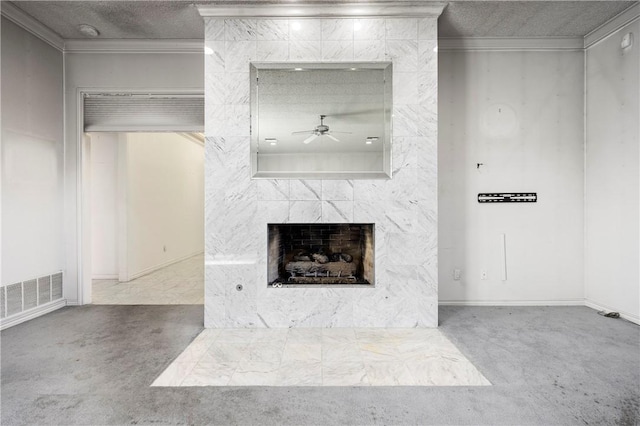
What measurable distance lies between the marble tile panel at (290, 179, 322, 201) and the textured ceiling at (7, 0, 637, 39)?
1614 millimetres

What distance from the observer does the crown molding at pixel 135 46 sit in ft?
11.3

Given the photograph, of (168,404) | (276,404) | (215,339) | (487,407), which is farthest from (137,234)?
(487,407)

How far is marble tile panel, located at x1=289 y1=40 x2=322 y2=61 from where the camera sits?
291cm

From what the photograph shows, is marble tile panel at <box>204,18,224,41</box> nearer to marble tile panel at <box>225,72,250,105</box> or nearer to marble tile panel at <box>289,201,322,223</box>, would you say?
marble tile panel at <box>225,72,250,105</box>

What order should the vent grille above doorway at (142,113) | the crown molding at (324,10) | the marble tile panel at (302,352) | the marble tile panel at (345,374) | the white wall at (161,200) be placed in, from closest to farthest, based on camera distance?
1. the marble tile panel at (345,374)
2. the marble tile panel at (302,352)
3. the crown molding at (324,10)
4. the vent grille above doorway at (142,113)
5. the white wall at (161,200)

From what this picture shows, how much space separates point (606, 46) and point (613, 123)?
82cm

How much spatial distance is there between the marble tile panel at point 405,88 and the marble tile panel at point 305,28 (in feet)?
2.72

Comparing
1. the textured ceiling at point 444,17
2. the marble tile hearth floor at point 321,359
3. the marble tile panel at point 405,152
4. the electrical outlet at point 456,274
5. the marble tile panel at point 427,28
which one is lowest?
the marble tile hearth floor at point 321,359

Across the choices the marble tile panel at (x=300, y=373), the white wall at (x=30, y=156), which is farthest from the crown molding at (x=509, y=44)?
the white wall at (x=30, y=156)

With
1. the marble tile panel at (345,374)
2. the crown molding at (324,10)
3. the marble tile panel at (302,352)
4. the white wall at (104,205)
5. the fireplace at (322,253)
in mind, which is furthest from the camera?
the white wall at (104,205)

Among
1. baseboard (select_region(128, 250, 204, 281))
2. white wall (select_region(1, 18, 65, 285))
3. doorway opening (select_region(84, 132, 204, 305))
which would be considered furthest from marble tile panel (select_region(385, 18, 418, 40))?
baseboard (select_region(128, 250, 204, 281))

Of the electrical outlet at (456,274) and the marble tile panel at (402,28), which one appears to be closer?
the marble tile panel at (402,28)

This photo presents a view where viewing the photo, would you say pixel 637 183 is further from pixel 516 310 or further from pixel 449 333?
pixel 449 333

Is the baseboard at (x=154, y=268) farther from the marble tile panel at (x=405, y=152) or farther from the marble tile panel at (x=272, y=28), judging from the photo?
the marble tile panel at (x=405, y=152)
